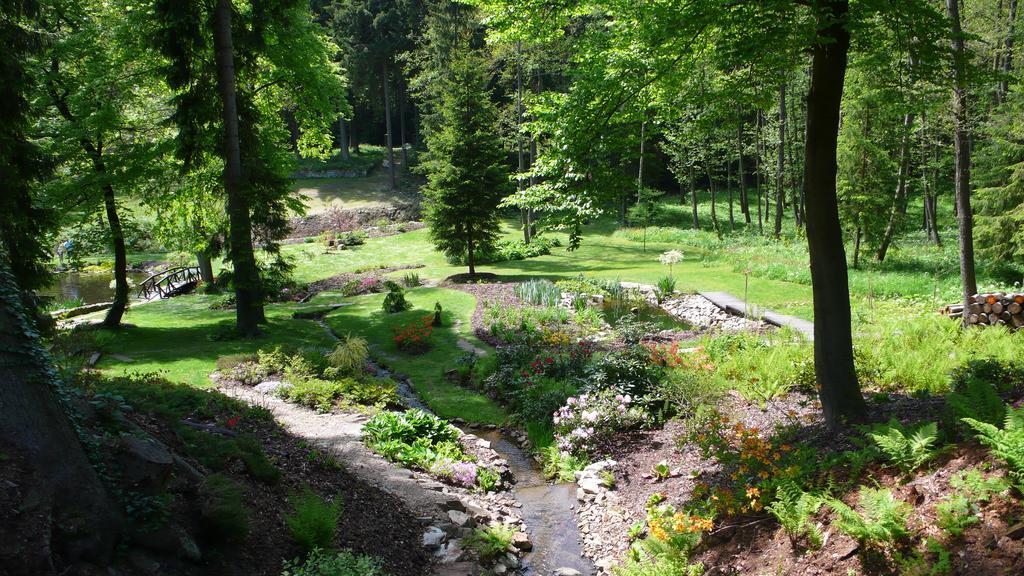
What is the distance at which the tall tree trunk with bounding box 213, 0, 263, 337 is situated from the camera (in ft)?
46.1

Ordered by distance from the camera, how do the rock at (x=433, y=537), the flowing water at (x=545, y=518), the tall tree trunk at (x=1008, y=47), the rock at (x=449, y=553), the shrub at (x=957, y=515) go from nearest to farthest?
the shrub at (x=957, y=515) < the rock at (x=449, y=553) < the rock at (x=433, y=537) < the flowing water at (x=545, y=518) < the tall tree trunk at (x=1008, y=47)

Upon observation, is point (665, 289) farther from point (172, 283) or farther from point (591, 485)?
point (172, 283)

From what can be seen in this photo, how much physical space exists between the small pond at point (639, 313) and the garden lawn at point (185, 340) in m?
8.39

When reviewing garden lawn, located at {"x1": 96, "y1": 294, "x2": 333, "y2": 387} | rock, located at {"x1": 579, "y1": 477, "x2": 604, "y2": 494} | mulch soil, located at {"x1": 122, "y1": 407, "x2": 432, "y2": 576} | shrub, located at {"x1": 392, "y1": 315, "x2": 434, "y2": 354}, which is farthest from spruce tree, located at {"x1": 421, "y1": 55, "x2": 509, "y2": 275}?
mulch soil, located at {"x1": 122, "y1": 407, "x2": 432, "y2": 576}

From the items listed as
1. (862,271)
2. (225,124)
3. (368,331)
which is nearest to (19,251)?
(225,124)

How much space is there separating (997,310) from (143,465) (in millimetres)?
13779

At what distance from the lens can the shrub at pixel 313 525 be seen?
17.5 ft

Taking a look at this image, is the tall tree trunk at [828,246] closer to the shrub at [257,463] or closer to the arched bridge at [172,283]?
the shrub at [257,463]

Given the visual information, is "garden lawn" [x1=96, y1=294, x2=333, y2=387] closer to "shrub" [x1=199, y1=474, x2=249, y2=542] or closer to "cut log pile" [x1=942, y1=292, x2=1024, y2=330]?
"shrub" [x1=199, y1=474, x2=249, y2=542]

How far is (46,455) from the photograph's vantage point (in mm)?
4062

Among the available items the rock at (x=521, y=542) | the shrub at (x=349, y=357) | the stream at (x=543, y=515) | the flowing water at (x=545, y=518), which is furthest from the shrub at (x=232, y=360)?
the rock at (x=521, y=542)

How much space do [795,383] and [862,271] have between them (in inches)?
566

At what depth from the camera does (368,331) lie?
1738cm

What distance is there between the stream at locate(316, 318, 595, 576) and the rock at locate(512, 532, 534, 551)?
0.07 meters
